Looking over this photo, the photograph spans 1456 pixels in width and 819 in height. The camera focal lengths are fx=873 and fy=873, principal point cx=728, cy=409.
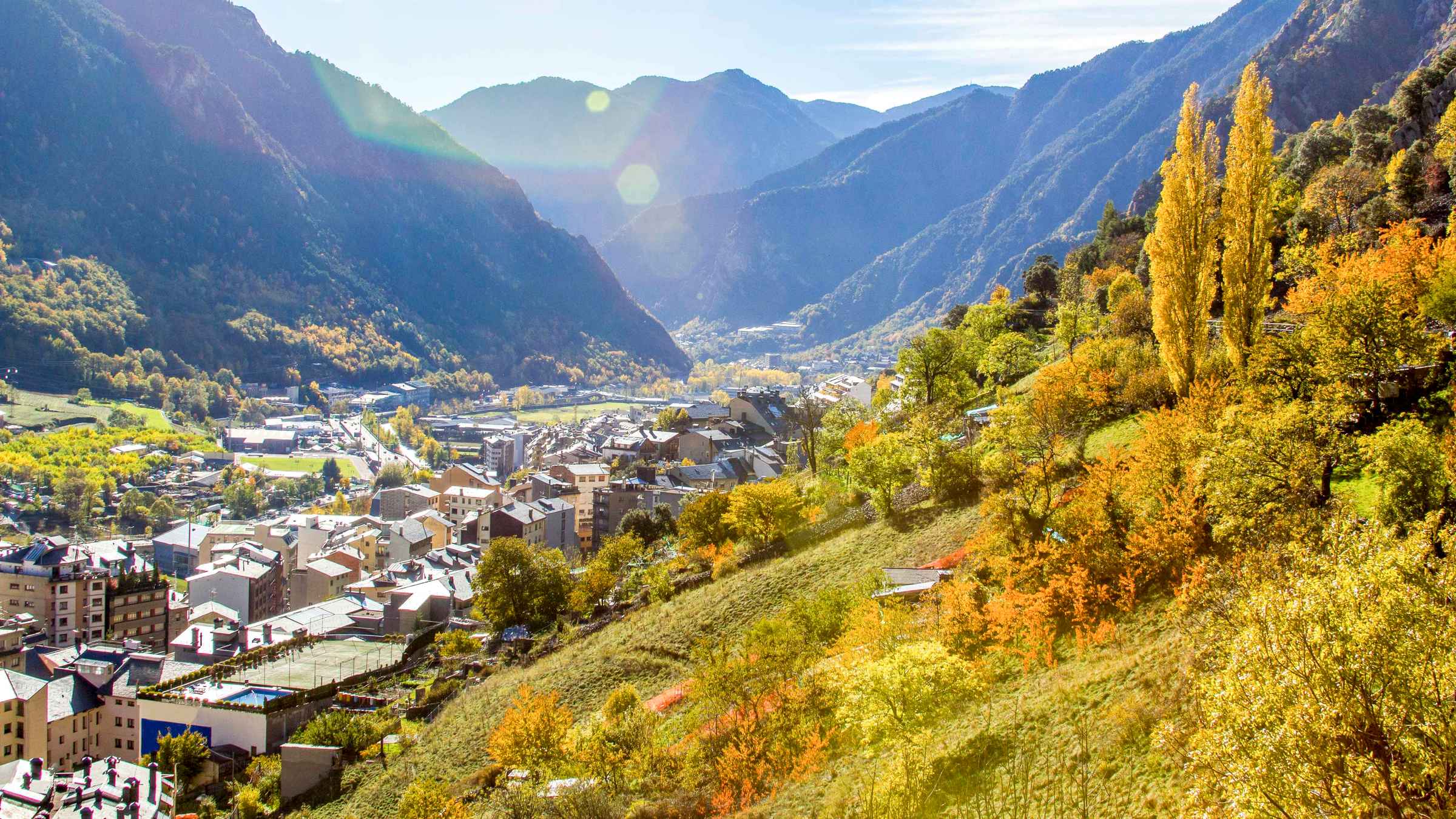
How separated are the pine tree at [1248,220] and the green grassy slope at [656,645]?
11.0 m

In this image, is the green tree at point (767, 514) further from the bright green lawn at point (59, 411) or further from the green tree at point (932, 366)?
the bright green lawn at point (59, 411)

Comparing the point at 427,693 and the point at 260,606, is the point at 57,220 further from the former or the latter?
the point at 427,693

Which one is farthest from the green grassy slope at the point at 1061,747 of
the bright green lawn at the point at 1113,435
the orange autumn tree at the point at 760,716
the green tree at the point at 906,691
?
the bright green lawn at the point at 1113,435

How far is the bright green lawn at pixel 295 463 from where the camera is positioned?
13450 cm

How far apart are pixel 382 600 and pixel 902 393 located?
41.0m

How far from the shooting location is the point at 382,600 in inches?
2554

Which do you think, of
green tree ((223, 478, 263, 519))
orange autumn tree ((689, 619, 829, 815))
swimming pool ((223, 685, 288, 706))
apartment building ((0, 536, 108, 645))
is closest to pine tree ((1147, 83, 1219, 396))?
orange autumn tree ((689, 619, 829, 815))

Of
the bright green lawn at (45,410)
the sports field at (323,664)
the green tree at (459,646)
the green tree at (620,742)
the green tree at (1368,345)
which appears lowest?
the bright green lawn at (45,410)

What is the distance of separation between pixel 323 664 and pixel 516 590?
503 inches

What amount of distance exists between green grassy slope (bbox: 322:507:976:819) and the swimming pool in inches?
425

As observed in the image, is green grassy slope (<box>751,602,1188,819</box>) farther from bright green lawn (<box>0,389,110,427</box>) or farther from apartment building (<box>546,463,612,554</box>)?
bright green lawn (<box>0,389,110,427</box>)

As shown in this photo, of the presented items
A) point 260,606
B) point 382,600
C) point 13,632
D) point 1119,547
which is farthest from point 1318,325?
point 260,606

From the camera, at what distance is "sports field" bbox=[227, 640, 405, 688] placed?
152ft

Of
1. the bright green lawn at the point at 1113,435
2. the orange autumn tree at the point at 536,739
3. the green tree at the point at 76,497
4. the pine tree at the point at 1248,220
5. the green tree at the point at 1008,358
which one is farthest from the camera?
the green tree at the point at 76,497
